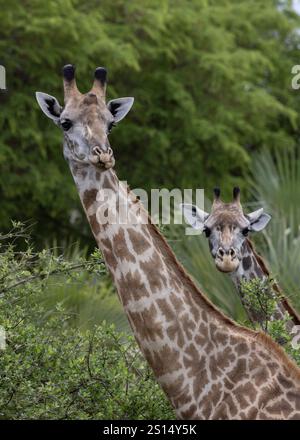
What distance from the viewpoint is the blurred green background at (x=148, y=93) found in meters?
18.3

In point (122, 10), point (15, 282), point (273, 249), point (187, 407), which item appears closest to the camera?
point (187, 407)

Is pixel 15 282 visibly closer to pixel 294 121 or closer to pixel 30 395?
pixel 30 395

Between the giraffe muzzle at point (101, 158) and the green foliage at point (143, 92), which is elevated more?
the giraffe muzzle at point (101, 158)

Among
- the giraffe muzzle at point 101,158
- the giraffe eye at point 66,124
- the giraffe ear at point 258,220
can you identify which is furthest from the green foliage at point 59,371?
the giraffe ear at point 258,220

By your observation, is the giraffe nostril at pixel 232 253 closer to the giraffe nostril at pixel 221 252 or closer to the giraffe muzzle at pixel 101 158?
the giraffe nostril at pixel 221 252

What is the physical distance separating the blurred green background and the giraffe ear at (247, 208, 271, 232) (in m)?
7.98

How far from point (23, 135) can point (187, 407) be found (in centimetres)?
1325

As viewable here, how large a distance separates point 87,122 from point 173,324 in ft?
3.38

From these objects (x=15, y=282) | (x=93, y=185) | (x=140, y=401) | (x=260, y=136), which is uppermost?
(x=93, y=185)

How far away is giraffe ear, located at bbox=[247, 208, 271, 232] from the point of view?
28.5ft

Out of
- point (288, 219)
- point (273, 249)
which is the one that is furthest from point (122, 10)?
point (273, 249)

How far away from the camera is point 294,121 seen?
21.7 meters

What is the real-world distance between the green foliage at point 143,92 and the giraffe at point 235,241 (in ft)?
31.3

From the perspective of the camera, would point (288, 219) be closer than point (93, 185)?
No
